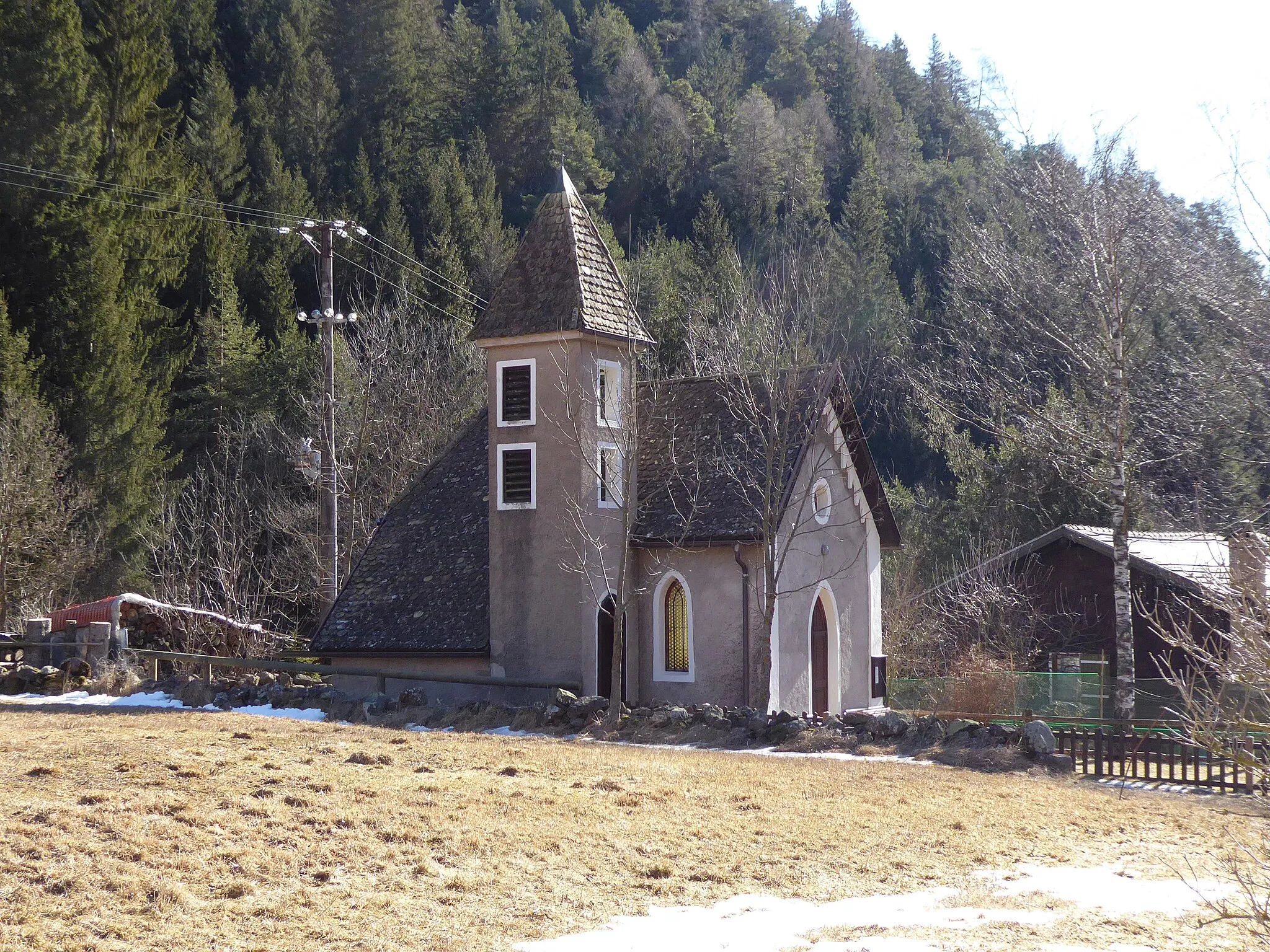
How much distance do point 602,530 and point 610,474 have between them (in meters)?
1.12

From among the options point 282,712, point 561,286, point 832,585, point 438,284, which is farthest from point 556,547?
point 438,284

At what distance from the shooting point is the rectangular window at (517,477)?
25.4 m

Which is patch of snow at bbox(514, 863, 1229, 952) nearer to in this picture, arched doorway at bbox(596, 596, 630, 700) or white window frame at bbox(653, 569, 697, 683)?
white window frame at bbox(653, 569, 697, 683)

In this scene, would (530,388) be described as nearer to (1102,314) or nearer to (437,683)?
(437,683)

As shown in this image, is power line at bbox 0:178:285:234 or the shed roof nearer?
the shed roof

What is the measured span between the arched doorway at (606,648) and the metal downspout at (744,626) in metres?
2.26

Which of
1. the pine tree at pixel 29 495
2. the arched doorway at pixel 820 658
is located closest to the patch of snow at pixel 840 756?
the arched doorway at pixel 820 658

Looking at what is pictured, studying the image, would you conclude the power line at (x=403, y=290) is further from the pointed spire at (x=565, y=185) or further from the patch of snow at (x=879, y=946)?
the patch of snow at (x=879, y=946)

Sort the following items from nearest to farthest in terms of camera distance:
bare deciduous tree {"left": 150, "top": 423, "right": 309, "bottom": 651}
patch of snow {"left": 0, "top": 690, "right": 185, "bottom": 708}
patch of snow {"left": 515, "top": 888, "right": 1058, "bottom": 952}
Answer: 1. patch of snow {"left": 515, "top": 888, "right": 1058, "bottom": 952}
2. patch of snow {"left": 0, "top": 690, "right": 185, "bottom": 708}
3. bare deciduous tree {"left": 150, "top": 423, "right": 309, "bottom": 651}

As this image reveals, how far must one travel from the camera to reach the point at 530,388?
25.7m

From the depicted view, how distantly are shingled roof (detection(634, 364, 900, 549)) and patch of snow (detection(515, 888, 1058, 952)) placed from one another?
12.4 metres

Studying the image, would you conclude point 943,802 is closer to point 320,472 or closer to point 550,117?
point 320,472

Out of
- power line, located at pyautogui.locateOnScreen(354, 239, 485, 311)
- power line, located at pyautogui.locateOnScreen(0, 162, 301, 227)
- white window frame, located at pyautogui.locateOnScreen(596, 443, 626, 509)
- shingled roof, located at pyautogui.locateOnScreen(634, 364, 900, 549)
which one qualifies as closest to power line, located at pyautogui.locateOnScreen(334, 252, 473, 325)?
power line, located at pyautogui.locateOnScreen(354, 239, 485, 311)

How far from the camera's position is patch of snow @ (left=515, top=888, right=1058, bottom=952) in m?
9.86
